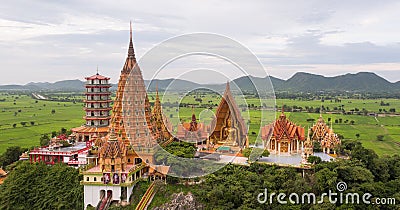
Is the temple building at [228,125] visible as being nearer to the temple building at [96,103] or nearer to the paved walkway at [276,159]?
the paved walkway at [276,159]

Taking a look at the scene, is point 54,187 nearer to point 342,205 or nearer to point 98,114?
point 98,114

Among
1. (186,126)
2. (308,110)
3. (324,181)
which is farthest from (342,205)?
(308,110)

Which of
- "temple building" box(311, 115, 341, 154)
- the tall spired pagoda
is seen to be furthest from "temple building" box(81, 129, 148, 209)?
"temple building" box(311, 115, 341, 154)

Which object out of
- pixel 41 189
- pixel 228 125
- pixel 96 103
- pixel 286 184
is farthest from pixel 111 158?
pixel 96 103
